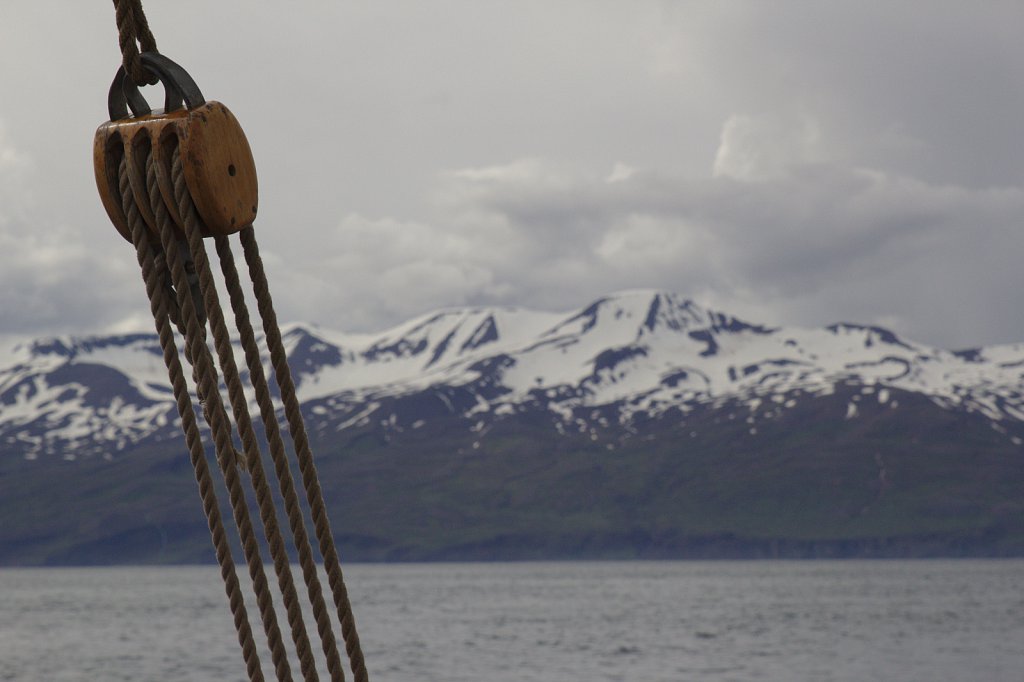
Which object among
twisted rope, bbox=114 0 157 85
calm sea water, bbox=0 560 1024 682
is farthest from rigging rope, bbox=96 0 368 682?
calm sea water, bbox=0 560 1024 682

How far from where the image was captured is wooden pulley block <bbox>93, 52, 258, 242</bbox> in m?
6.02

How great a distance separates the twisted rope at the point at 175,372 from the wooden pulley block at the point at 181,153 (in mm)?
64

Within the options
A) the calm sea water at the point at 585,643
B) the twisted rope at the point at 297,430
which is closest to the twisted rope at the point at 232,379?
the twisted rope at the point at 297,430

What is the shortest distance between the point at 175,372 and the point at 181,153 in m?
0.98

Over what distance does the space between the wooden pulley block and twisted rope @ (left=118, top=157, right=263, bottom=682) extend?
0.21 ft

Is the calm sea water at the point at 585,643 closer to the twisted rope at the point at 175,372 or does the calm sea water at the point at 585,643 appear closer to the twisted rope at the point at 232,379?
the twisted rope at the point at 175,372

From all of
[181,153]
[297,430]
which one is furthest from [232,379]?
[181,153]

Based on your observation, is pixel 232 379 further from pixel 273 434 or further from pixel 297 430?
pixel 297 430

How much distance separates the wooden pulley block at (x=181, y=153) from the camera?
6016mm

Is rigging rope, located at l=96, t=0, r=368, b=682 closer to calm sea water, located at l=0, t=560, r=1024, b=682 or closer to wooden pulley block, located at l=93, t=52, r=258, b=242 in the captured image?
wooden pulley block, located at l=93, t=52, r=258, b=242

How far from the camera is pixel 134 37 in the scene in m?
6.12

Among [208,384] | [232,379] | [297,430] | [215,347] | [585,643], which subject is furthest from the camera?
[585,643]

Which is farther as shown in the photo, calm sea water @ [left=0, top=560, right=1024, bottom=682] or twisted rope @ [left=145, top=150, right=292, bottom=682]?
calm sea water @ [left=0, top=560, right=1024, bottom=682]

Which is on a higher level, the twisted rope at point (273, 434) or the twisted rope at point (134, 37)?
the twisted rope at point (134, 37)
